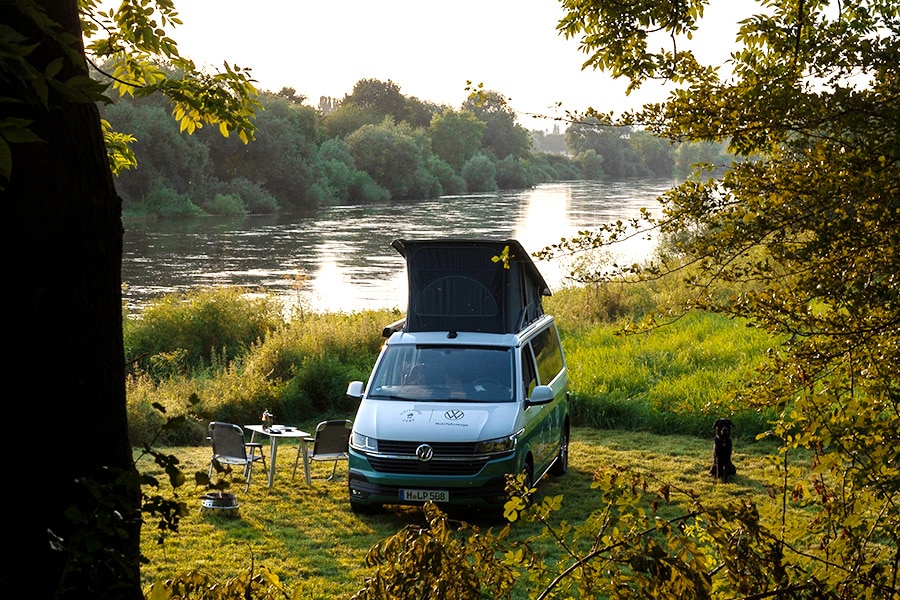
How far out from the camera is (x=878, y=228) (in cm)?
502

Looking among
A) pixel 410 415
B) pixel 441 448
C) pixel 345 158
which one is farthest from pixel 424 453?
pixel 345 158

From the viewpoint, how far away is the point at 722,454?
13102 mm

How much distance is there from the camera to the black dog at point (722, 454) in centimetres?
1285

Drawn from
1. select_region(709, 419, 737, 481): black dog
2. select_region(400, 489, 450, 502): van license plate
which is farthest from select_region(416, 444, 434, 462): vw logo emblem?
select_region(709, 419, 737, 481): black dog

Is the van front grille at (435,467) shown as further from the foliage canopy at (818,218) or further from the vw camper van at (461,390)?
the foliage canopy at (818,218)

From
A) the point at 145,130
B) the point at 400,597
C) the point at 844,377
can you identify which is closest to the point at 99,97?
the point at 400,597

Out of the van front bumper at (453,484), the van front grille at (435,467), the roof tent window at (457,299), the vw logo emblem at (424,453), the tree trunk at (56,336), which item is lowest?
the van front bumper at (453,484)

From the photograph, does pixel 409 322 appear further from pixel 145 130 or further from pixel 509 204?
pixel 509 204

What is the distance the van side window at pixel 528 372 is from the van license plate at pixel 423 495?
1.52 metres

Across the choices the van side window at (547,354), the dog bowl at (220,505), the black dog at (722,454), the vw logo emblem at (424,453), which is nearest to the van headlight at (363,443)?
the vw logo emblem at (424,453)

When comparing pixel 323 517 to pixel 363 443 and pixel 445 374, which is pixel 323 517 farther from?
pixel 445 374

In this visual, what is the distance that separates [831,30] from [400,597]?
4.29m

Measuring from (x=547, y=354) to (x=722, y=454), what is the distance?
8.08 ft

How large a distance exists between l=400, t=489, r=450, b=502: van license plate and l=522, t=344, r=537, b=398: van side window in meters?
1.52
